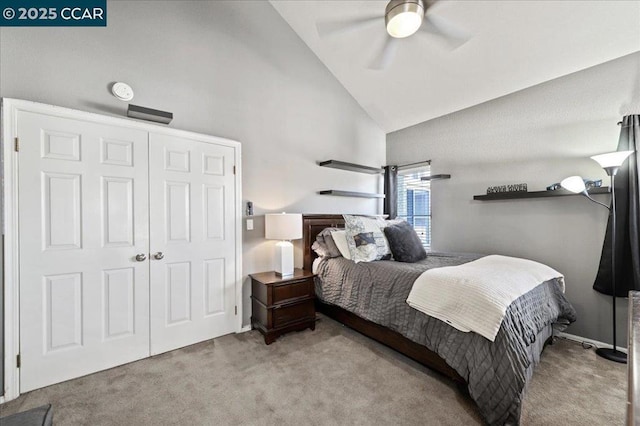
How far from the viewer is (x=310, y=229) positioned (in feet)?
11.2

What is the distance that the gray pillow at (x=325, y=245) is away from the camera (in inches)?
125

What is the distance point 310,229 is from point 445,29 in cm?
237


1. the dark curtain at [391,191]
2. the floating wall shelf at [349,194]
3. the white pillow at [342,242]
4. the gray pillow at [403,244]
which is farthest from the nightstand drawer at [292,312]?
the dark curtain at [391,191]

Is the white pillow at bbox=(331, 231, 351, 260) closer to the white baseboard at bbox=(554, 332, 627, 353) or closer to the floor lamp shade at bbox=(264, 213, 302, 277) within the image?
the floor lamp shade at bbox=(264, 213, 302, 277)

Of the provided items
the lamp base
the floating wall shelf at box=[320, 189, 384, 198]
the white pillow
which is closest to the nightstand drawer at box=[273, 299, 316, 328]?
the white pillow

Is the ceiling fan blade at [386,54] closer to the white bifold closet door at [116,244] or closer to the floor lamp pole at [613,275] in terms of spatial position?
the white bifold closet door at [116,244]

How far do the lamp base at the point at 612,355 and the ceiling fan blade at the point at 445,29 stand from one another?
2.99 meters

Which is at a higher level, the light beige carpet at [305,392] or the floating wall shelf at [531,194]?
the floating wall shelf at [531,194]

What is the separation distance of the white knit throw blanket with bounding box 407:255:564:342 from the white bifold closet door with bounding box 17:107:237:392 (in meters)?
2.00

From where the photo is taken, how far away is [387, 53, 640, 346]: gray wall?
2.64 metres

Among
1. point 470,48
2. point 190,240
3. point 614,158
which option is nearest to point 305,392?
point 190,240

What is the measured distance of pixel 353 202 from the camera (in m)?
4.25

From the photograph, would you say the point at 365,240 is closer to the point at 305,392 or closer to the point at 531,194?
the point at 305,392

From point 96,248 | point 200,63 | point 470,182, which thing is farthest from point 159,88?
Answer: point 470,182
